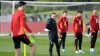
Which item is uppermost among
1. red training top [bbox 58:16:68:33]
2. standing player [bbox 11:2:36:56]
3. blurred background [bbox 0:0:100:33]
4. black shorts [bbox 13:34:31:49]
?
standing player [bbox 11:2:36:56]

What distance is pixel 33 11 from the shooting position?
4084 centimetres

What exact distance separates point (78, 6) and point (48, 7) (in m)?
→ 3.19

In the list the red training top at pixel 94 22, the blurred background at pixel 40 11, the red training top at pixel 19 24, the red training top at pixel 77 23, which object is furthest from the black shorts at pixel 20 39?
the blurred background at pixel 40 11

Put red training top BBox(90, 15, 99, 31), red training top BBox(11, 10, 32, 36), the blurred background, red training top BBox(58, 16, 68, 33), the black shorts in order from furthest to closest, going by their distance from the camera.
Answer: the blurred background
red training top BBox(58, 16, 68, 33)
red training top BBox(90, 15, 99, 31)
the black shorts
red training top BBox(11, 10, 32, 36)

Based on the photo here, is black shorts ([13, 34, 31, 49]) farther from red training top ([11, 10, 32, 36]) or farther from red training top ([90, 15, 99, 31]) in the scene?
red training top ([90, 15, 99, 31])

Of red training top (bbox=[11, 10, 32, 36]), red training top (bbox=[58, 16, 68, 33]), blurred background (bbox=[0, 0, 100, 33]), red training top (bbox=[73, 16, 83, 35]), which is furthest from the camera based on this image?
blurred background (bbox=[0, 0, 100, 33])

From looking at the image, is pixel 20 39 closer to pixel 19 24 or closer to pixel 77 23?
pixel 19 24

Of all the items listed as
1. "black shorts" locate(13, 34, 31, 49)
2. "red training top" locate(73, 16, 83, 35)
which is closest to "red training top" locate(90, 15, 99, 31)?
"red training top" locate(73, 16, 83, 35)

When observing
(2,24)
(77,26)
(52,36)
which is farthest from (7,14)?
(52,36)

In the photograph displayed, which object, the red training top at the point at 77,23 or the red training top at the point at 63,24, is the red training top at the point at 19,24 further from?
the red training top at the point at 63,24

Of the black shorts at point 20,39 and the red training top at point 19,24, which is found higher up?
the red training top at point 19,24

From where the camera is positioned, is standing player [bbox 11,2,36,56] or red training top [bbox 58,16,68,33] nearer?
standing player [bbox 11,2,36,56]

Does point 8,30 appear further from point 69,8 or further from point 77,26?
point 77,26

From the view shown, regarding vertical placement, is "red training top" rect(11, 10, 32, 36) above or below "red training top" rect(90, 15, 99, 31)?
above
